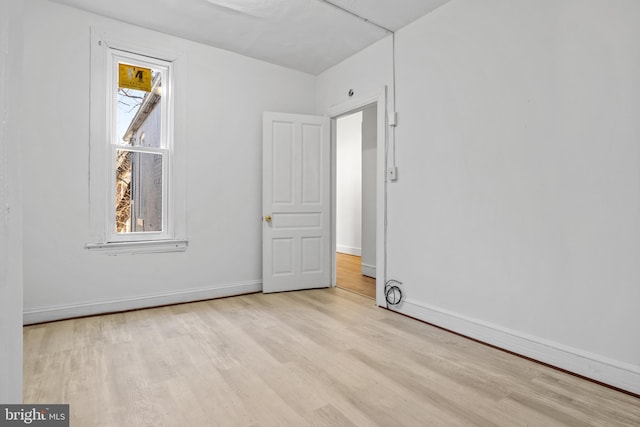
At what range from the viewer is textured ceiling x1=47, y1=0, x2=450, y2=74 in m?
2.94

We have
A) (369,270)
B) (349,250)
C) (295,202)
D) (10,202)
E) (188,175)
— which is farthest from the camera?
(349,250)

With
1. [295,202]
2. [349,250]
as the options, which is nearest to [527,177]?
[295,202]

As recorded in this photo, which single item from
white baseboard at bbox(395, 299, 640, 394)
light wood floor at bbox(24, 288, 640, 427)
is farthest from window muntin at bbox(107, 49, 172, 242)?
white baseboard at bbox(395, 299, 640, 394)

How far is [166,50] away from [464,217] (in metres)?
3.27

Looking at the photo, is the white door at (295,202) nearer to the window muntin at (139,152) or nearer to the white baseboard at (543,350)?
the window muntin at (139,152)

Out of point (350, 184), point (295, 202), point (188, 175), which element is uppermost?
point (350, 184)

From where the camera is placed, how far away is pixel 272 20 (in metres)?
3.19

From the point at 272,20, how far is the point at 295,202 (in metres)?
1.89

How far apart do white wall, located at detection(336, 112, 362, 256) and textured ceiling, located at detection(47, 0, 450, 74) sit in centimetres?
301

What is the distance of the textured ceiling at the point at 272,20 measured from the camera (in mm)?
2938

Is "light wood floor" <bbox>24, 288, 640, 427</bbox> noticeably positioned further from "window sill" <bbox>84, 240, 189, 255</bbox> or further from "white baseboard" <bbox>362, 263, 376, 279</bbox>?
"white baseboard" <bbox>362, 263, 376, 279</bbox>

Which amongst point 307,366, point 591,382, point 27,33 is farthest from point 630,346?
point 27,33

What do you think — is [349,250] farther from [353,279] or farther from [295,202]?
[295,202]

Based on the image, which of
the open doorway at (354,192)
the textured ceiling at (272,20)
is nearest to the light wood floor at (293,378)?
the open doorway at (354,192)
